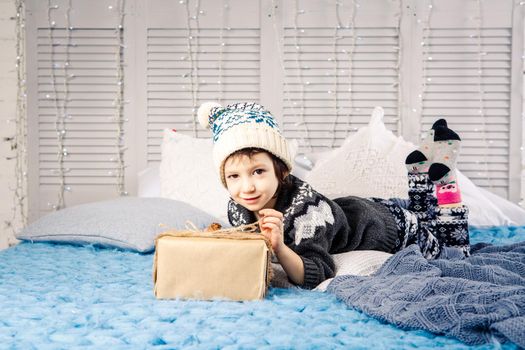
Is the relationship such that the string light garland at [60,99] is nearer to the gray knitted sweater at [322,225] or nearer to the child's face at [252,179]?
the gray knitted sweater at [322,225]

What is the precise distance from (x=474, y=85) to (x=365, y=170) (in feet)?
3.54

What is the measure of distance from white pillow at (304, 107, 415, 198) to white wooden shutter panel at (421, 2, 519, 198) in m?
0.71

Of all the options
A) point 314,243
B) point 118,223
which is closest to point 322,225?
point 314,243

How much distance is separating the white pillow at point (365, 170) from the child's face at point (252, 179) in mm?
904

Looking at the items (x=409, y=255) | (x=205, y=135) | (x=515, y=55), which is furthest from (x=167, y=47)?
(x=409, y=255)

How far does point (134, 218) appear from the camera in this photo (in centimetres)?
234

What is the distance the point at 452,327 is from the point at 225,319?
1.30ft

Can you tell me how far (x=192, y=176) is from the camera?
2.89 metres

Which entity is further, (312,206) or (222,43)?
(222,43)

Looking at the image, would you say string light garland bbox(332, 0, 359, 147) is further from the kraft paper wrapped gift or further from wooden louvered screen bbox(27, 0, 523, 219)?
the kraft paper wrapped gift

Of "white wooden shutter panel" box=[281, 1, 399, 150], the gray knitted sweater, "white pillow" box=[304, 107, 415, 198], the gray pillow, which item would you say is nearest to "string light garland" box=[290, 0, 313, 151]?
"white wooden shutter panel" box=[281, 1, 399, 150]

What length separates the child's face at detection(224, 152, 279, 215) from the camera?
1621mm

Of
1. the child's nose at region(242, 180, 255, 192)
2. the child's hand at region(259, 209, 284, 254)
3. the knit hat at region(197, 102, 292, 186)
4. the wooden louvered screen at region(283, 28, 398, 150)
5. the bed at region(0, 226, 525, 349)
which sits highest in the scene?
the wooden louvered screen at region(283, 28, 398, 150)

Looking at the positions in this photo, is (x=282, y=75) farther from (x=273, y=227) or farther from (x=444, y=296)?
(x=444, y=296)
